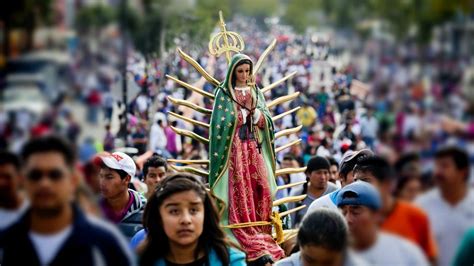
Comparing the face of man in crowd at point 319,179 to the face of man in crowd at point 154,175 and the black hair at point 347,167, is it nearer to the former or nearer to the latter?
the face of man in crowd at point 154,175

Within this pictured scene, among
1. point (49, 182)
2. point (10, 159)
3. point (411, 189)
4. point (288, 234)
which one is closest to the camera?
point (411, 189)

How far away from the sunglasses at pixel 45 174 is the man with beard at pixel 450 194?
1107mm

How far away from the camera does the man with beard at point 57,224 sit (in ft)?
13.0

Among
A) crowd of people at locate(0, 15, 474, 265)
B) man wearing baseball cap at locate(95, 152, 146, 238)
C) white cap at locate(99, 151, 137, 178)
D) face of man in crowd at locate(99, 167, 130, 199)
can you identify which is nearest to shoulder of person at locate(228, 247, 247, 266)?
crowd of people at locate(0, 15, 474, 265)

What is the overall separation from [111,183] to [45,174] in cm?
338

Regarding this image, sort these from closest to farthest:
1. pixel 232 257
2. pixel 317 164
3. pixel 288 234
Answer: pixel 232 257, pixel 288 234, pixel 317 164

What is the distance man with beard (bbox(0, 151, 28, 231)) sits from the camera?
418cm

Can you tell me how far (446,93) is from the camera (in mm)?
3885

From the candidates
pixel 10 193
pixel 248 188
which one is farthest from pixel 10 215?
A: pixel 248 188

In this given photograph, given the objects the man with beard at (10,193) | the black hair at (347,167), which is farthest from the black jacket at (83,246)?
the black hair at (347,167)

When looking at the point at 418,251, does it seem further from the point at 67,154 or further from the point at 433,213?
the point at 67,154

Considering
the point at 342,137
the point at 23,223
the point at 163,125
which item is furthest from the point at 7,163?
the point at 163,125

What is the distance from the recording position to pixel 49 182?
3.94 m

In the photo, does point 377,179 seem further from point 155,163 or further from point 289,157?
point 289,157
